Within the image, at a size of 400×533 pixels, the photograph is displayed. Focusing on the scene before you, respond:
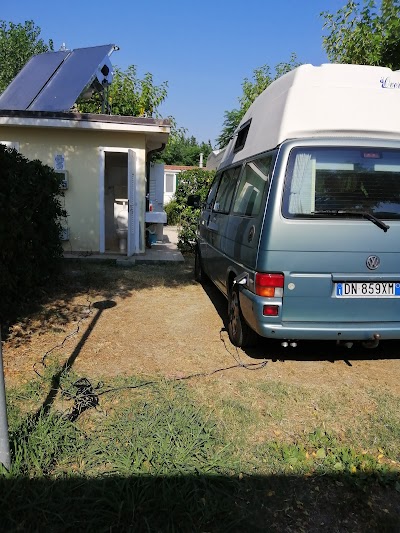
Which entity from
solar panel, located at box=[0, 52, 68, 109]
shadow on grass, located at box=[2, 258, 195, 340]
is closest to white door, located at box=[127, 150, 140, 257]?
shadow on grass, located at box=[2, 258, 195, 340]

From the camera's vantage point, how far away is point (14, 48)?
34.5 meters

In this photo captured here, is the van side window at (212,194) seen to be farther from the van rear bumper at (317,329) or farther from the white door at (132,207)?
the van rear bumper at (317,329)

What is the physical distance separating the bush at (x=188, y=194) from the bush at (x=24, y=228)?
5026 mm

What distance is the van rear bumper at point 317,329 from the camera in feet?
11.8

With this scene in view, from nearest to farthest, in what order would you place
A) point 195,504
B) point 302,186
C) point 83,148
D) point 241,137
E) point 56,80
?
1. point 195,504
2. point 302,186
3. point 241,137
4. point 83,148
5. point 56,80

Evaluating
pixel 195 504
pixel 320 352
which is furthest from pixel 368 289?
pixel 195 504

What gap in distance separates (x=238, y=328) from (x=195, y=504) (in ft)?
7.64

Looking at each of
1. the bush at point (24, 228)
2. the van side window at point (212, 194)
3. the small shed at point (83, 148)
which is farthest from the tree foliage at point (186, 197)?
the bush at point (24, 228)

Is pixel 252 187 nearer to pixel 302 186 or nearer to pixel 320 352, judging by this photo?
pixel 302 186

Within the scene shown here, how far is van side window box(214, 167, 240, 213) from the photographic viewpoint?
5.22 metres

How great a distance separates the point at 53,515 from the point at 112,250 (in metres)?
8.98

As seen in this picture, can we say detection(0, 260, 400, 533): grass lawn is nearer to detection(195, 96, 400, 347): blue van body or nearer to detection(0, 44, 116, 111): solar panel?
detection(195, 96, 400, 347): blue van body

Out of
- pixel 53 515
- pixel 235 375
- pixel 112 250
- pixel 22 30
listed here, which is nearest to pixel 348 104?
pixel 235 375

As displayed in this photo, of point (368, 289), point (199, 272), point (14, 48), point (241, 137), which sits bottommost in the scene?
point (199, 272)
